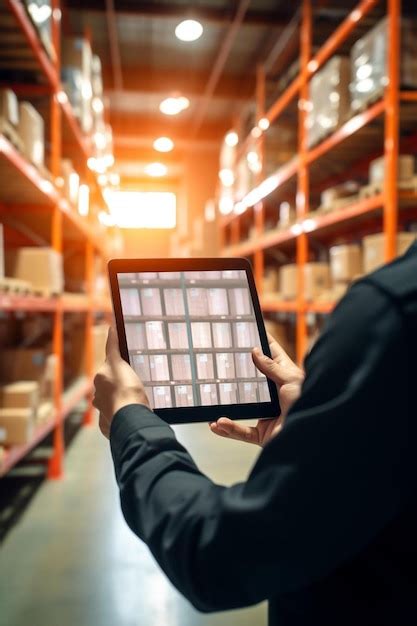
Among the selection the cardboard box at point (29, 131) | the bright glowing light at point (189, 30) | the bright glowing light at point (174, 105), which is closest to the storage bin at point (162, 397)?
the cardboard box at point (29, 131)

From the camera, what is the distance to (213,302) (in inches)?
44.7

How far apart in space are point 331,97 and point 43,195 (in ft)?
8.54

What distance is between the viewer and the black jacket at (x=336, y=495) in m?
0.65

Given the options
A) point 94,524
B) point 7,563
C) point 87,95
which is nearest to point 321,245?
point 87,95

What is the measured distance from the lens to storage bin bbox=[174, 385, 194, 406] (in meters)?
1.08

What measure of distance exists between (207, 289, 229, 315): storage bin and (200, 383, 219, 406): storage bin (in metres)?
0.14

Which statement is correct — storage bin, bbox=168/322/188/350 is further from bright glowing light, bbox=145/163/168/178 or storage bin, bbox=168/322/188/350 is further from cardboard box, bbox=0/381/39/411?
bright glowing light, bbox=145/163/168/178

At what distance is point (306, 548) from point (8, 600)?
2.38 meters

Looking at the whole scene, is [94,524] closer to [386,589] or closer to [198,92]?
[386,589]

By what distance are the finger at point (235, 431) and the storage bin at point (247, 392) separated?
0.16ft

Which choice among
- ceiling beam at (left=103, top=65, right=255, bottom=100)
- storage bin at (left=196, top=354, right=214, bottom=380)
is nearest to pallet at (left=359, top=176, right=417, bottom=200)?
storage bin at (left=196, top=354, right=214, bottom=380)

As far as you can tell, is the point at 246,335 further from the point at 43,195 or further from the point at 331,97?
the point at 331,97

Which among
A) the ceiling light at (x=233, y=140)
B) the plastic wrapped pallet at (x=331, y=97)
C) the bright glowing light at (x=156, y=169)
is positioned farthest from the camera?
the bright glowing light at (x=156, y=169)

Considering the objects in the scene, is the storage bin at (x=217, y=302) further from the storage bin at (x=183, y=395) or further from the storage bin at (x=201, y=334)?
the storage bin at (x=183, y=395)
